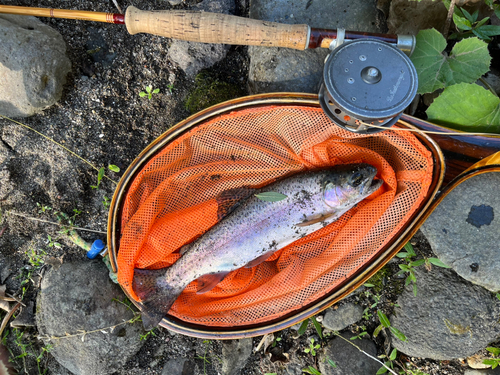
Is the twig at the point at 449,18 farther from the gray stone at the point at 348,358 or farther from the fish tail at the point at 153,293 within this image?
the fish tail at the point at 153,293

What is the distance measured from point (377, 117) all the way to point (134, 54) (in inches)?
83.8

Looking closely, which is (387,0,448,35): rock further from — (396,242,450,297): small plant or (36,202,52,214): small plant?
(36,202,52,214): small plant

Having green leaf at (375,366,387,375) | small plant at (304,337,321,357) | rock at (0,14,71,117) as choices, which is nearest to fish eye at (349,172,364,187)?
small plant at (304,337,321,357)

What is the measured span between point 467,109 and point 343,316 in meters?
1.92

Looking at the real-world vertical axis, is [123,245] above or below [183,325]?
above

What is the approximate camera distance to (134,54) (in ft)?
9.72

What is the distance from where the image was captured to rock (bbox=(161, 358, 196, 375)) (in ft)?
10.4

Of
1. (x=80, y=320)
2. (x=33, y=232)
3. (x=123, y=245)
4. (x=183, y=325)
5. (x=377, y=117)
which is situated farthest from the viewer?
(x=33, y=232)

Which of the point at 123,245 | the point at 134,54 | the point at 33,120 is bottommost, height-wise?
the point at 123,245

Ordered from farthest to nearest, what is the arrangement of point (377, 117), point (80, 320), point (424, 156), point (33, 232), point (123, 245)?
1. point (33, 232)
2. point (80, 320)
3. point (123, 245)
4. point (424, 156)
5. point (377, 117)

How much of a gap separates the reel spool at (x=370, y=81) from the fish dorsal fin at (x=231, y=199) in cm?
102

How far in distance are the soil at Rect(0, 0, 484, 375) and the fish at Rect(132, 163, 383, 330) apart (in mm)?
861

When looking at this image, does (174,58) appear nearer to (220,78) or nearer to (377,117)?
(220,78)

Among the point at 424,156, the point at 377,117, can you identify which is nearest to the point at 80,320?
the point at 377,117
